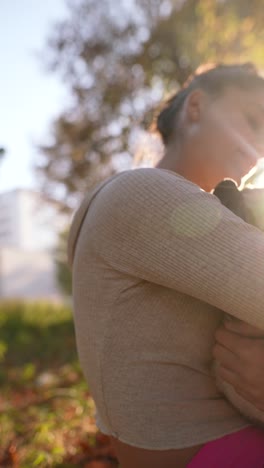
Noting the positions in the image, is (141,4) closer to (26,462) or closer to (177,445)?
(26,462)

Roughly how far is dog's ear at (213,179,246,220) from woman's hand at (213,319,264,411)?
28cm

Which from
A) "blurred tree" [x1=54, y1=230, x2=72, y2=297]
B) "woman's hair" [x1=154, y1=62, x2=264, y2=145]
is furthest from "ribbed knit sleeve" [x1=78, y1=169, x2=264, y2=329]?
"blurred tree" [x1=54, y1=230, x2=72, y2=297]

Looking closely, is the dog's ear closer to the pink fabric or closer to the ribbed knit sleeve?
the ribbed knit sleeve

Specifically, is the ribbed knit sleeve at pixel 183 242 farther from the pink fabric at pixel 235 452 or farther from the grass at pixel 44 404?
the grass at pixel 44 404

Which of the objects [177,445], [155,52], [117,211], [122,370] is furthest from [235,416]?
[155,52]

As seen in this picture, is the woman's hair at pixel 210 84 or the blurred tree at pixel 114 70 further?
the blurred tree at pixel 114 70

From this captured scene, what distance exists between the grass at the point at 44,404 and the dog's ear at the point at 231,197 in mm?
1812

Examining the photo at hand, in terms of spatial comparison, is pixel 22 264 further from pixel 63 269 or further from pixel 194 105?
pixel 194 105

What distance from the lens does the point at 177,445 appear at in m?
1.23

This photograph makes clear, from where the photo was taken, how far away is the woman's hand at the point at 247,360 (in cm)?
120

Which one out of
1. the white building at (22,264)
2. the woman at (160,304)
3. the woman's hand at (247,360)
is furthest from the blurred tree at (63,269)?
the woman's hand at (247,360)

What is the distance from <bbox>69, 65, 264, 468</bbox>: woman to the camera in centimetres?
109

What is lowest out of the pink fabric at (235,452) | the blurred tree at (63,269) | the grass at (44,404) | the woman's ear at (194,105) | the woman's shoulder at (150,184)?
the blurred tree at (63,269)

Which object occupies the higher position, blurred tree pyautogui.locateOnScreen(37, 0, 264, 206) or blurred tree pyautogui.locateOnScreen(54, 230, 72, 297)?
blurred tree pyautogui.locateOnScreen(37, 0, 264, 206)
